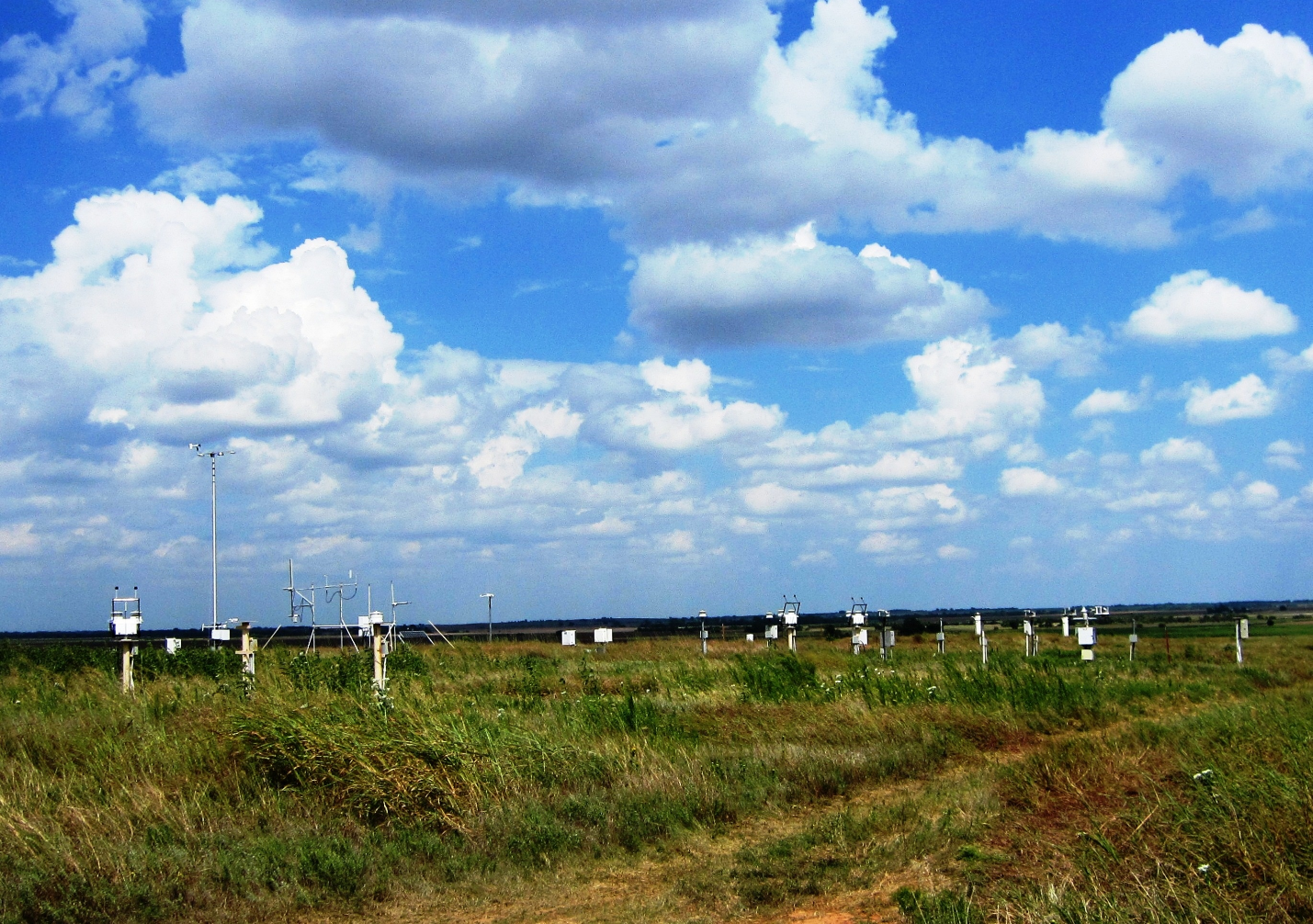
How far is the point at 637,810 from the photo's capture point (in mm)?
9805

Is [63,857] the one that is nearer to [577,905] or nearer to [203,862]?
[203,862]

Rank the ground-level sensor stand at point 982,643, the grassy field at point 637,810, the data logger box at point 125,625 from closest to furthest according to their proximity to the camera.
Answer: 1. the grassy field at point 637,810
2. the data logger box at point 125,625
3. the ground-level sensor stand at point 982,643

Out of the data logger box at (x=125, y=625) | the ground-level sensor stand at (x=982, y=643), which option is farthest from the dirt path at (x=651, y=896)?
the ground-level sensor stand at (x=982, y=643)

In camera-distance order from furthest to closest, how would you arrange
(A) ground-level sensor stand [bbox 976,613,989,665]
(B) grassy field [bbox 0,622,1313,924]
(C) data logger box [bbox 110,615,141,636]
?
(A) ground-level sensor stand [bbox 976,613,989,665] → (C) data logger box [bbox 110,615,141,636] → (B) grassy field [bbox 0,622,1313,924]

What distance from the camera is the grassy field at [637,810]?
728 centimetres

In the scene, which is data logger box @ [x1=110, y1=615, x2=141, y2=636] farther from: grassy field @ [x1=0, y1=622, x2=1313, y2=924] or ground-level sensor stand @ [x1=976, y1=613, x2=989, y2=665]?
ground-level sensor stand @ [x1=976, y1=613, x2=989, y2=665]

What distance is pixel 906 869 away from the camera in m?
8.14

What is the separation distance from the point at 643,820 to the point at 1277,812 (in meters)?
4.92

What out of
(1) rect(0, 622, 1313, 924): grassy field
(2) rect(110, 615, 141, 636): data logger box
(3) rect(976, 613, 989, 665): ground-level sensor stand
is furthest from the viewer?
(3) rect(976, 613, 989, 665): ground-level sensor stand

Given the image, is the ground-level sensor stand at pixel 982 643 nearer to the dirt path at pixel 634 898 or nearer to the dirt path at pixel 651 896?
the dirt path at pixel 651 896

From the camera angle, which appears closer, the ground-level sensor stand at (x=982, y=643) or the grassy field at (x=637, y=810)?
the grassy field at (x=637, y=810)

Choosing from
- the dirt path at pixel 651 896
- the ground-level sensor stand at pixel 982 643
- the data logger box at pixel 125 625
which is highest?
the data logger box at pixel 125 625

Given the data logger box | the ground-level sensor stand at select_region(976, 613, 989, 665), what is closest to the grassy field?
the data logger box

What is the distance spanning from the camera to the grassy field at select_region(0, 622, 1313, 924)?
287 inches
